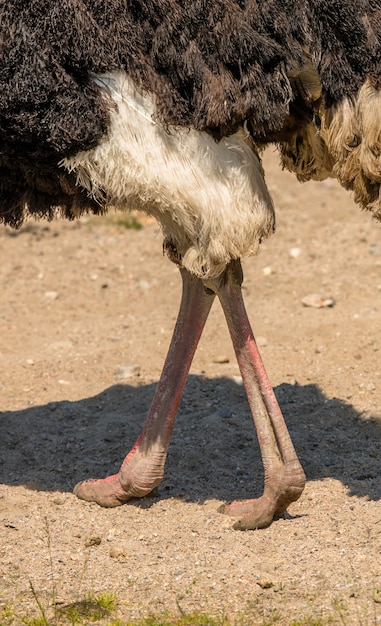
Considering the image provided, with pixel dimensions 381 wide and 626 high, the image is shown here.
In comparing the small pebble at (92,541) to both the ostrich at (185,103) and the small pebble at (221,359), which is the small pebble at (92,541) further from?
the small pebble at (221,359)

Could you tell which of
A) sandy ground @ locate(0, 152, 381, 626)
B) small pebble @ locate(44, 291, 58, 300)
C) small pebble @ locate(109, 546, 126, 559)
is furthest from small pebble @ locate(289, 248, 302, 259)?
small pebble @ locate(109, 546, 126, 559)

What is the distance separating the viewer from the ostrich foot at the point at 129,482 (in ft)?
14.7

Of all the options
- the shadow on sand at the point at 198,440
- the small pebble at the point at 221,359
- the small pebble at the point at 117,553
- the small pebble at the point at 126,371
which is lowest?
the small pebble at the point at 126,371

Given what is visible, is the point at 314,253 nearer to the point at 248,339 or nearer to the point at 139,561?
the point at 248,339

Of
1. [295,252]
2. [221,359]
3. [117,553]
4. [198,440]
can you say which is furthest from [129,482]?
[295,252]

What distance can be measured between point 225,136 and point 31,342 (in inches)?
122

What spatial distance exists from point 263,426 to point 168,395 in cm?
45

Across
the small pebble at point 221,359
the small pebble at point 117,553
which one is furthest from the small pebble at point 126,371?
the small pebble at point 117,553

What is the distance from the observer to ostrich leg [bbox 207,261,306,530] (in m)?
4.26

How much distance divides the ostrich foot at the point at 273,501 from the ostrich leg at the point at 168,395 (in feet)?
1.39

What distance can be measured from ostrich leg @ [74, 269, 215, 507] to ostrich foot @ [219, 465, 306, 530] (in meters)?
0.42

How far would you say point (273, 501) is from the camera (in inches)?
169

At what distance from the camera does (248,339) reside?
4.33m

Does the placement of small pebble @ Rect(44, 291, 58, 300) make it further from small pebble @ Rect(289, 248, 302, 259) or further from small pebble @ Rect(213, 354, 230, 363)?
small pebble @ Rect(289, 248, 302, 259)
